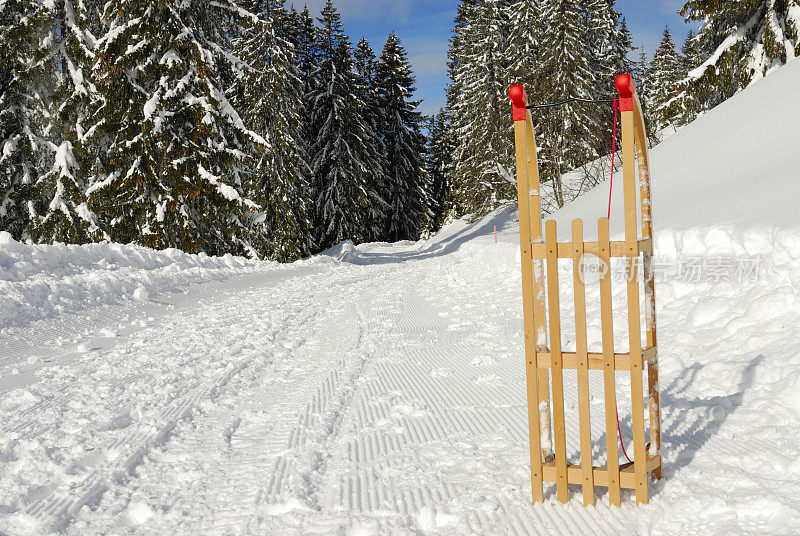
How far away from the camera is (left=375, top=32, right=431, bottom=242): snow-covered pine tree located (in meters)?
41.0

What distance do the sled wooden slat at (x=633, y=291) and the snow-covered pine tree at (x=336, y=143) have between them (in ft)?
99.5

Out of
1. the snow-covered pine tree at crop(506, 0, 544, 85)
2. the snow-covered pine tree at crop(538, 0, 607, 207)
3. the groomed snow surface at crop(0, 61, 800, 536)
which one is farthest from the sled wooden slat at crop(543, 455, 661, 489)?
the snow-covered pine tree at crop(506, 0, 544, 85)

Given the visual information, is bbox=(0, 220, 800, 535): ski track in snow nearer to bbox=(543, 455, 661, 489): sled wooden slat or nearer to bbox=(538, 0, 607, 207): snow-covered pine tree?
bbox=(543, 455, 661, 489): sled wooden slat

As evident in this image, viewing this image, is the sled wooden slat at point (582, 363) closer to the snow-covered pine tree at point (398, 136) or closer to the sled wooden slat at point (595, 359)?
the sled wooden slat at point (595, 359)

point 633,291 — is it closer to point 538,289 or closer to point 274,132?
point 538,289

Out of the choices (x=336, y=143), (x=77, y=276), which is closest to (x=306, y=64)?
(x=336, y=143)

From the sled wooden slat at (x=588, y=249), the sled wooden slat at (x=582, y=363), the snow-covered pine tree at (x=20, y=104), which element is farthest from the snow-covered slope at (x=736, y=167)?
the snow-covered pine tree at (x=20, y=104)

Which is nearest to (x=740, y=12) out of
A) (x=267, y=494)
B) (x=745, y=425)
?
(x=745, y=425)

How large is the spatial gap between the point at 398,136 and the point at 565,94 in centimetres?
1736

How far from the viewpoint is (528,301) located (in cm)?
291

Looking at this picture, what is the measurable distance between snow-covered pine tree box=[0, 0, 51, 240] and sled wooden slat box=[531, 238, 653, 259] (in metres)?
19.5

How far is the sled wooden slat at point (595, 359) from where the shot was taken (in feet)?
9.07

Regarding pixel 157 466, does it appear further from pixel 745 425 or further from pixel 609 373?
pixel 745 425

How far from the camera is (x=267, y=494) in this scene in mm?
3193
